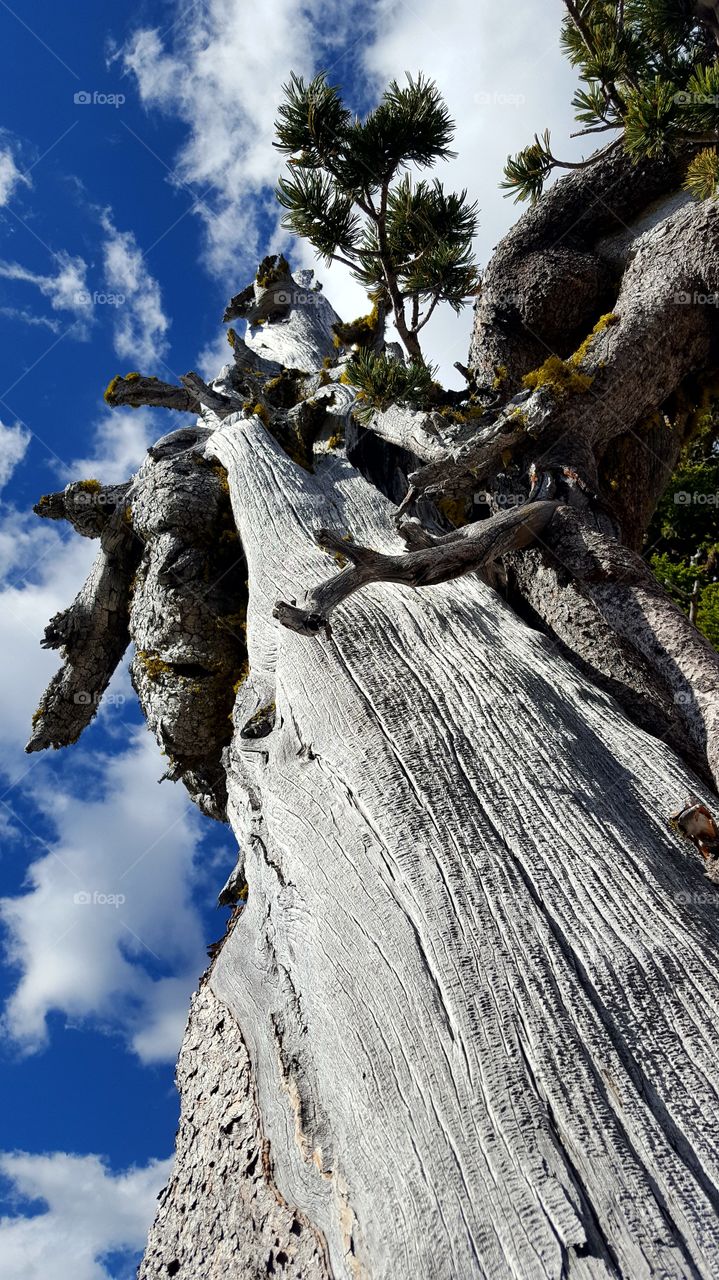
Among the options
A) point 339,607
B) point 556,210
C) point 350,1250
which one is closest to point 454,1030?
point 350,1250

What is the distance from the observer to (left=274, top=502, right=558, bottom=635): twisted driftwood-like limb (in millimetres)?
3055

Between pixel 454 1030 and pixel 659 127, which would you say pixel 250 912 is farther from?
pixel 659 127

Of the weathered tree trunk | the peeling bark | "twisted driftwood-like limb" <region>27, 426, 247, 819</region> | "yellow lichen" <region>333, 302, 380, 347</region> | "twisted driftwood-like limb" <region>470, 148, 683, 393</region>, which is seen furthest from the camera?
"yellow lichen" <region>333, 302, 380, 347</region>

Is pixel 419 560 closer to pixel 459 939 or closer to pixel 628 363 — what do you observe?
pixel 459 939

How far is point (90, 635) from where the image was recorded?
221 inches

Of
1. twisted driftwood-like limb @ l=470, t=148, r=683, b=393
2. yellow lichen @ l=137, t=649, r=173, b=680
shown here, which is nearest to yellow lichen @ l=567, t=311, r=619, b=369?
twisted driftwood-like limb @ l=470, t=148, r=683, b=393

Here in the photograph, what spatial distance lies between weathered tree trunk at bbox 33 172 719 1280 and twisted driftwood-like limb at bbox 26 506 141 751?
5.07 ft

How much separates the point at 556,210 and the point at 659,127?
1.11 m

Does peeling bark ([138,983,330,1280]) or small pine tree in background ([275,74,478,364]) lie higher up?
small pine tree in background ([275,74,478,364])

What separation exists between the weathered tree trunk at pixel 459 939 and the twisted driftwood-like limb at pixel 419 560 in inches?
0.6

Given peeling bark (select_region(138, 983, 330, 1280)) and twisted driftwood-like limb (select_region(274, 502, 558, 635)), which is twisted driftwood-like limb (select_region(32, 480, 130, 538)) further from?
peeling bark (select_region(138, 983, 330, 1280))

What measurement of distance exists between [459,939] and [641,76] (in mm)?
5661

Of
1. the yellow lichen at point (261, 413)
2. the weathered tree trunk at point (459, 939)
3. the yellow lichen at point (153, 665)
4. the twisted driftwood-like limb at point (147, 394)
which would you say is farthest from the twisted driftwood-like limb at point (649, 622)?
the twisted driftwood-like limb at point (147, 394)

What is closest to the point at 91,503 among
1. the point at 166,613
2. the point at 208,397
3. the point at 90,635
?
the point at 90,635
